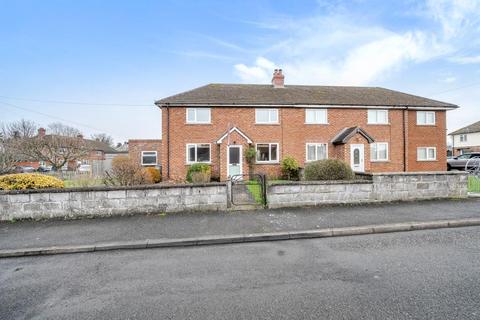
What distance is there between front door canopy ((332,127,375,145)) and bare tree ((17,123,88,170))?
94.9 ft

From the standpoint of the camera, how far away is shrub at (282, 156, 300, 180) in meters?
16.0

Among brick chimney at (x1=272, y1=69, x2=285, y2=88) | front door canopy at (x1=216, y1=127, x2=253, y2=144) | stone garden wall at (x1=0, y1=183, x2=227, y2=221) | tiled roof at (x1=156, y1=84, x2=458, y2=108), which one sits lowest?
stone garden wall at (x1=0, y1=183, x2=227, y2=221)

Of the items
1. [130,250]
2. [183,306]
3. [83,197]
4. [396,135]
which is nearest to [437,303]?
[183,306]

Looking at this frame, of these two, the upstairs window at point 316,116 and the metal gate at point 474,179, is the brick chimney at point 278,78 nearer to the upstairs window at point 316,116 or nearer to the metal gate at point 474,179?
the upstairs window at point 316,116

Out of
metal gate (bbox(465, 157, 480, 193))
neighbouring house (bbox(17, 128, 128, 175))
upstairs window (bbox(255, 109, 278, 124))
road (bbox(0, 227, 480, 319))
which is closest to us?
road (bbox(0, 227, 480, 319))

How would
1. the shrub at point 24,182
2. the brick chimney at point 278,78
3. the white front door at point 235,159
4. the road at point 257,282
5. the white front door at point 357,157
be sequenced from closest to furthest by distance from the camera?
the road at point 257,282 → the shrub at point 24,182 → the white front door at point 235,159 → the white front door at point 357,157 → the brick chimney at point 278,78

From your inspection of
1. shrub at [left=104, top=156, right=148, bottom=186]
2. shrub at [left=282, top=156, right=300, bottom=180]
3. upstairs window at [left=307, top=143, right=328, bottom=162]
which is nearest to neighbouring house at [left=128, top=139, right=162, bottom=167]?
shrub at [left=282, top=156, right=300, bottom=180]

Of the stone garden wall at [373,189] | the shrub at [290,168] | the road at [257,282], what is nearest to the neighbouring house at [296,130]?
the shrub at [290,168]

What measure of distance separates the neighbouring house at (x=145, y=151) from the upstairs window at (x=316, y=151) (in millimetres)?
13866

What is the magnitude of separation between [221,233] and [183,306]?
2514 millimetres

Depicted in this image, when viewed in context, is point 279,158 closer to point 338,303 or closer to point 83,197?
point 83,197

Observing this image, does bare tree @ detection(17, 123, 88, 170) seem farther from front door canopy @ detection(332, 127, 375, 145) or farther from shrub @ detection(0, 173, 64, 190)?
front door canopy @ detection(332, 127, 375, 145)

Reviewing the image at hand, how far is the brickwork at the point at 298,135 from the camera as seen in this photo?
52.8 ft

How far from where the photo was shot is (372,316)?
254 centimetres
